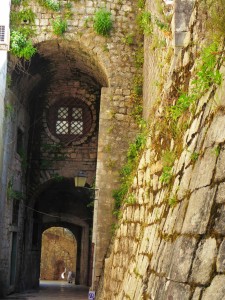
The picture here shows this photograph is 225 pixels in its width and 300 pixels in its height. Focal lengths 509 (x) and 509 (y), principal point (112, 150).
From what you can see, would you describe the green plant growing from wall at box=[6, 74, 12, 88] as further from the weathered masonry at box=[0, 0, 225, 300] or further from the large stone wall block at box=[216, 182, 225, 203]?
the large stone wall block at box=[216, 182, 225, 203]

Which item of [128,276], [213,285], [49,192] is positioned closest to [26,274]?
[49,192]

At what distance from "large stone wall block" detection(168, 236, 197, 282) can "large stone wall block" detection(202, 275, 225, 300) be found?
0.32 meters

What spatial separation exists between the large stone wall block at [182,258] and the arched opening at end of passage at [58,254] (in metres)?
25.3

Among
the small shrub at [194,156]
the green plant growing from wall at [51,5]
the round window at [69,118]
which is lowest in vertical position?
the small shrub at [194,156]

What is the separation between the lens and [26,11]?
40.9ft

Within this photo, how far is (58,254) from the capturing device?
29.0 meters

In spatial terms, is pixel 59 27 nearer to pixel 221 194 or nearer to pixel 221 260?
pixel 221 194

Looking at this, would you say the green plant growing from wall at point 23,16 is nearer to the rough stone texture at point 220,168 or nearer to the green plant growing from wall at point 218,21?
the green plant growing from wall at point 218,21

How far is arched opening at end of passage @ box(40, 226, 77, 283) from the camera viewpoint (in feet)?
93.5

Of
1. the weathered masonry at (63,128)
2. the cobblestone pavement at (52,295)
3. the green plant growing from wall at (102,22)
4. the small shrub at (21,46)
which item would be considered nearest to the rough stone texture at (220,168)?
the weathered masonry at (63,128)

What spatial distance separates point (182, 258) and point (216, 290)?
1.79 ft

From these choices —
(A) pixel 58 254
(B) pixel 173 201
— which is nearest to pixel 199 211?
(B) pixel 173 201

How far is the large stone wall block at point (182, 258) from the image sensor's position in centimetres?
302

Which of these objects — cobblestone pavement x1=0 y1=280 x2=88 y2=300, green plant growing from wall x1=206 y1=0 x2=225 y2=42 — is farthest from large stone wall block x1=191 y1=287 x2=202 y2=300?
cobblestone pavement x1=0 y1=280 x2=88 y2=300
